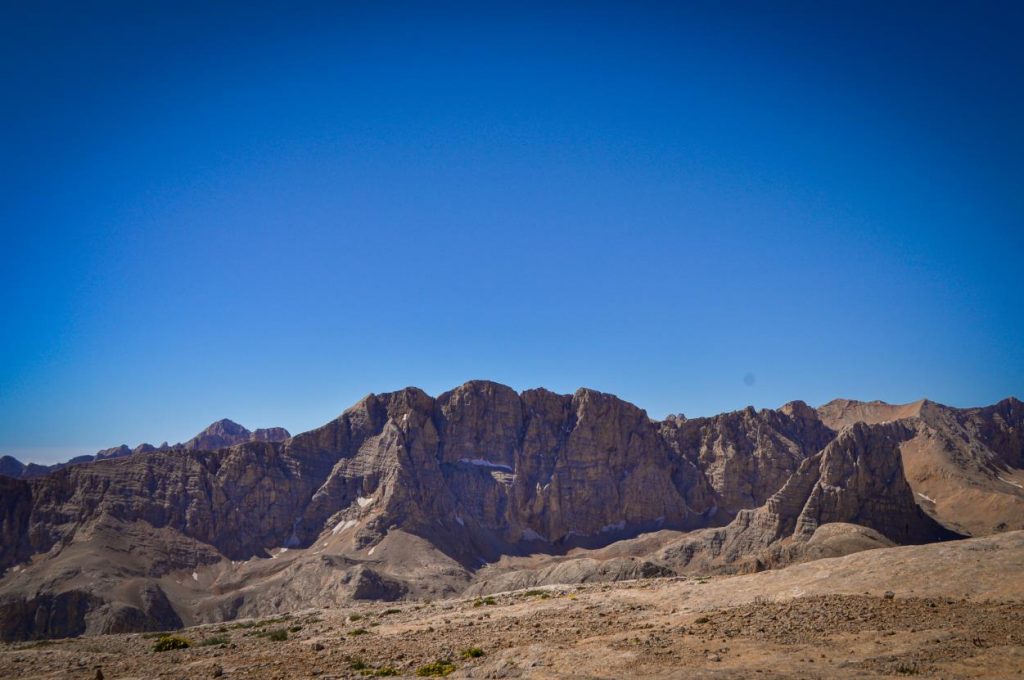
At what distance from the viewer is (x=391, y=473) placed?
190625 mm

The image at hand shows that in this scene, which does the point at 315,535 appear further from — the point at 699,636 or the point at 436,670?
the point at 699,636

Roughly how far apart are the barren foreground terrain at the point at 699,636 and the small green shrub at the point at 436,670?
0.53ft

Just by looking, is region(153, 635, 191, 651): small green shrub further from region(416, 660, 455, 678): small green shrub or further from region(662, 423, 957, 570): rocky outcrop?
region(662, 423, 957, 570): rocky outcrop

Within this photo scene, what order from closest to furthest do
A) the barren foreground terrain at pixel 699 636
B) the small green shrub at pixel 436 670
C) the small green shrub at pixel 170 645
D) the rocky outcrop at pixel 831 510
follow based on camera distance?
the barren foreground terrain at pixel 699 636 → the small green shrub at pixel 436 670 → the small green shrub at pixel 170 645 → the rocky outcrop at pixel 831 510

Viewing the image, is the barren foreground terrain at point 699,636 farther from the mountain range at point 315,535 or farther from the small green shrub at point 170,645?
the mountain range at point 315,535

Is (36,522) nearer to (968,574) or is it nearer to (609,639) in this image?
(609,639)

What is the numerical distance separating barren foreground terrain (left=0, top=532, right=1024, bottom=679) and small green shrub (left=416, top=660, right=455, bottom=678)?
16 cm

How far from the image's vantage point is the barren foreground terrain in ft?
75.9

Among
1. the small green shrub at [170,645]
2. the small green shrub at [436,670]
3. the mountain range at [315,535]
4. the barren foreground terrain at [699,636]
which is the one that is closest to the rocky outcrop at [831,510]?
the mountain range at [315,535]

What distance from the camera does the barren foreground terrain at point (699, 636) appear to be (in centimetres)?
2312

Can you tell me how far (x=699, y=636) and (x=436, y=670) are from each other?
1087 centimetres

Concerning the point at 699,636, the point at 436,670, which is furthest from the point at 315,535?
the point at 699,636

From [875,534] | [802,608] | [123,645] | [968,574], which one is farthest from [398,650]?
[875,534]

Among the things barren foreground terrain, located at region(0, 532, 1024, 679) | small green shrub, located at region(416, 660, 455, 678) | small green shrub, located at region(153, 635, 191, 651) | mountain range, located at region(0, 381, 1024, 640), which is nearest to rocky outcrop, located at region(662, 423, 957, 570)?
mountain range, located at region(0, 381, 1024, 640)
